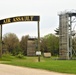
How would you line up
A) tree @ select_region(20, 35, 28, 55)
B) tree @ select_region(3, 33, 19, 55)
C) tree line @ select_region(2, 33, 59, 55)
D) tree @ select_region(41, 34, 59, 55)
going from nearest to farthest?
tree @ select_region(41, 34, 59, 55) < tree line @ select_region(2, 33, 59, 55) < tree @ select_region(3, 33, 19, 55) < tree @ select_region(20, 35, 28, 55)

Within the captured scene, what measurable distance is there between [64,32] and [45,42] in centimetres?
3148

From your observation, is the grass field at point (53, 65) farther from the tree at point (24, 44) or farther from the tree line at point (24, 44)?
the tree at point (24, 44)

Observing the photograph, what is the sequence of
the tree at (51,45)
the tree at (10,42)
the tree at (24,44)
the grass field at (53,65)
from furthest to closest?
the tree at (24,44) < the tree at (10,42) < the tree at (51,45) < the grass field at (53,65)

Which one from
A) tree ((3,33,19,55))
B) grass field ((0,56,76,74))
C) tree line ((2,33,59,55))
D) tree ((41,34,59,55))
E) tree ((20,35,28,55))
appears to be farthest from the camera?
tree ((20,35,28,55))

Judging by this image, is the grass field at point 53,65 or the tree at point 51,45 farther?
the tree at point 51,45

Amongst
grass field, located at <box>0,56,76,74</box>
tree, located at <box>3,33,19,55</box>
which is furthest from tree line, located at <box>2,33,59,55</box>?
grass field, located at <box>0,56,76,74</box>

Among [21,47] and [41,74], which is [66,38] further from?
[41,74]

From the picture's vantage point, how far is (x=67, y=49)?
248 ft

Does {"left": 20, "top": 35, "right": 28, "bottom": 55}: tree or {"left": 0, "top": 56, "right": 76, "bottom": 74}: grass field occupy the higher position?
{"left": 20, "top": 35, "right": 28, "bottom": 55}: tree

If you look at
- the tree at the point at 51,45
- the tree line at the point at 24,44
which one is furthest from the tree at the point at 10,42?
the tree at the point at 51,45

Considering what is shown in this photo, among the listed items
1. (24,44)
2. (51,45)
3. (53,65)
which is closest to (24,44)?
(24,44)

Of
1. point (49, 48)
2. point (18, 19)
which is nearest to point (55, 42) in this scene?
point (49, 48)

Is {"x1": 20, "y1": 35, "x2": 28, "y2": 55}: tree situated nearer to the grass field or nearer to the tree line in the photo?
the tree line

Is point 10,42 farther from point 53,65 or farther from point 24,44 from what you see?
point 53,65
